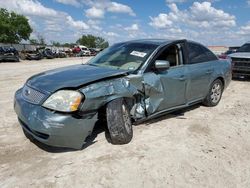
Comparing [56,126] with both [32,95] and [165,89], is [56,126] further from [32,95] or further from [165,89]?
[165,89]

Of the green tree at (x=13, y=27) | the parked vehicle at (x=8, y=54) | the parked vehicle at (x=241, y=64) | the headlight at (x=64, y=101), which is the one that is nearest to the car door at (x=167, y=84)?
the headlight at (x=64, y=101)

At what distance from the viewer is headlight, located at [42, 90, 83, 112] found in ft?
10.9

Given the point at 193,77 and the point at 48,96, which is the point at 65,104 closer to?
the point at 48,96

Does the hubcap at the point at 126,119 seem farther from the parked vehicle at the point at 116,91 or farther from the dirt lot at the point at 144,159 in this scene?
the dirt lot at the point at 144,159

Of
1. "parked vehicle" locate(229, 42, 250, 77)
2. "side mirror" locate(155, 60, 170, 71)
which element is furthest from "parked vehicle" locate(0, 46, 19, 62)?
"side mirror" locate(155, 60, 170, 71)

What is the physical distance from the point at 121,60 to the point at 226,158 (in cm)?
241

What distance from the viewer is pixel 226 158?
3.59 meters

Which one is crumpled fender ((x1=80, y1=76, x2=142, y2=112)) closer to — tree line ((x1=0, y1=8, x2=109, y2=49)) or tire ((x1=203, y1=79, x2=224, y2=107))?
tire ((x1=203, y1=79, x2=224, y2=107))

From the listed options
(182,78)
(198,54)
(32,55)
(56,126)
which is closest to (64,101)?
(56,126)

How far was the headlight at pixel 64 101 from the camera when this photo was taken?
333 centimetres

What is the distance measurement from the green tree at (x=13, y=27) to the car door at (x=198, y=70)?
55688mm

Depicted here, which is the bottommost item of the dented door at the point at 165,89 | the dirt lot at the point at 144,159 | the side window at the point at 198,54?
the dirt lot at the point at 144,159

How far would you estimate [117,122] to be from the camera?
12.2ft

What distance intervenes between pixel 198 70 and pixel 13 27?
5805cm
